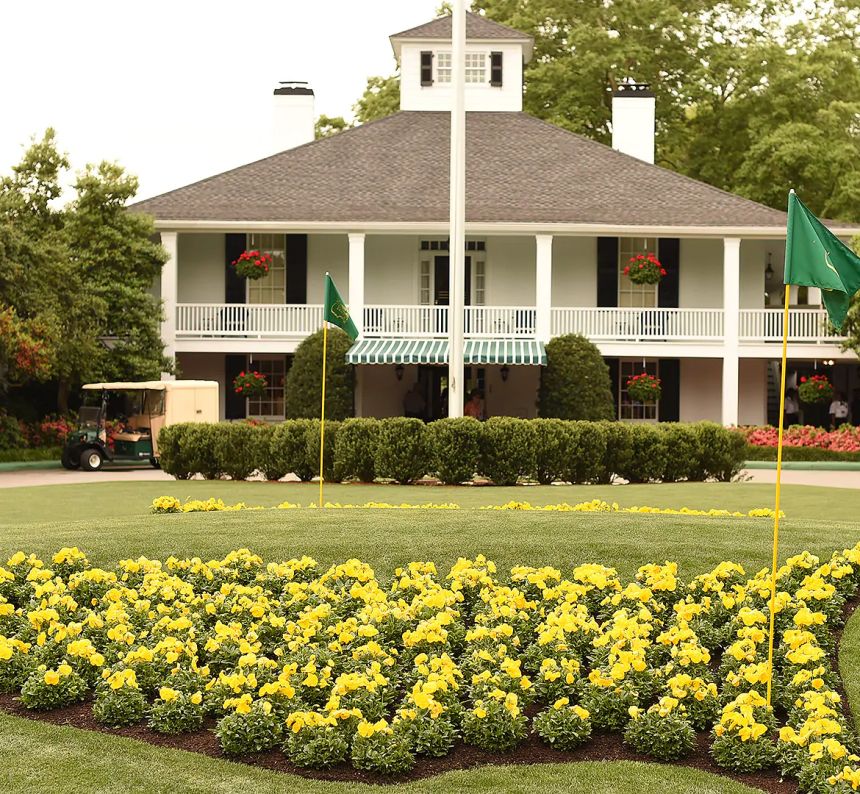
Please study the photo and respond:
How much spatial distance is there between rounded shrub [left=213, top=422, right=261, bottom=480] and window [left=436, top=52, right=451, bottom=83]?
19921 millimetres

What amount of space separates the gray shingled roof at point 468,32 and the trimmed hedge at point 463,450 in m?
19.8

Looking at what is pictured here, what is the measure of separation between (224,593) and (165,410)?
58.7 feet

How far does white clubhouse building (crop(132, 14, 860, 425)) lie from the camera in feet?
104

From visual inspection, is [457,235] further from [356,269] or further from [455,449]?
[356,269]

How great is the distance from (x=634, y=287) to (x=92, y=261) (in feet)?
45.2

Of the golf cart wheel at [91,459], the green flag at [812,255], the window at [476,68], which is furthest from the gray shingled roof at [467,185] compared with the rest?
the green flag at [812,255]

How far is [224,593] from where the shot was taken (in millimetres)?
9203

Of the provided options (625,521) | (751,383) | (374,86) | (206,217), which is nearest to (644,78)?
(374,86)

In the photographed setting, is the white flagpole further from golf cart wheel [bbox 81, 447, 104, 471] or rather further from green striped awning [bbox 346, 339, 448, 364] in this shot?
golf cart wheel [bbox 81, 447, 104, 471]

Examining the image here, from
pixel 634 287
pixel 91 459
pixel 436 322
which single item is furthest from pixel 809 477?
pixel 91 459

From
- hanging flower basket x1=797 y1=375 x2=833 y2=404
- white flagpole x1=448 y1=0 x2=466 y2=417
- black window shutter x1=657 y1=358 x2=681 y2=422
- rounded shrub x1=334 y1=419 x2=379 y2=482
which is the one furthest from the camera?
black window shutter x1=657 y1=358 x2=681 y2=422

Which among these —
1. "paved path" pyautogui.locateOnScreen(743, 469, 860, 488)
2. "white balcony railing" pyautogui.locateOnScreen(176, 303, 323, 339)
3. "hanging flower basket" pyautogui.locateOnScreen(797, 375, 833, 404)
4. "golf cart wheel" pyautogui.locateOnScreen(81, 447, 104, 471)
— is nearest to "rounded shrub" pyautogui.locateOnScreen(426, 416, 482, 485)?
"paved path" pyautogui.locateOnScreen(743, 469, 860, 488)

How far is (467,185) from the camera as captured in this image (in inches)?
1320

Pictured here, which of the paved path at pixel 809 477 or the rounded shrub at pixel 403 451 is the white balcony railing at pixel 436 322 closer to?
the paved path at pixel 809 477
